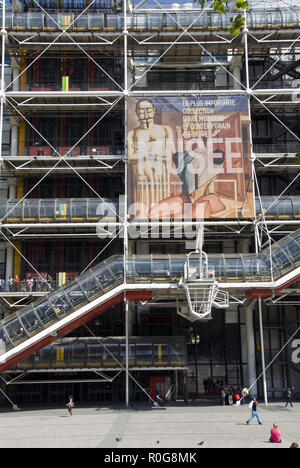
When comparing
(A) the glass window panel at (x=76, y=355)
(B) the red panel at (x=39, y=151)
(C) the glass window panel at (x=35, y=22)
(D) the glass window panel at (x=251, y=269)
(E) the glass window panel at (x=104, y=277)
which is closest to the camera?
(E) the glass window panel at (x=104, y=277)

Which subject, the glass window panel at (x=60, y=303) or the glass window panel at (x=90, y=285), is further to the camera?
the glass window panel at (x=90, y=285)

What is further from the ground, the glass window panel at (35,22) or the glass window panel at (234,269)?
the glass window panel at (35,22)

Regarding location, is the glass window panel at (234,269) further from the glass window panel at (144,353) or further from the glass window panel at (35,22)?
the glass window panel at (35,22)

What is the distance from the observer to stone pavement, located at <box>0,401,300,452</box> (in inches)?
556

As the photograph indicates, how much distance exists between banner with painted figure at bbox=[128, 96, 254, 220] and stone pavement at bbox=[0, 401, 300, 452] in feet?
29.8

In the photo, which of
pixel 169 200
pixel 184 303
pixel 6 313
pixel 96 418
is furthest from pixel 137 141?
pixel 96 418

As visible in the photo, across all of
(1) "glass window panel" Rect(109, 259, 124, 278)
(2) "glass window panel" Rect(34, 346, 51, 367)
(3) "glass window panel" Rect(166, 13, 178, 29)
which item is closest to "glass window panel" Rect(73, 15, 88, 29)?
(3) "glass window panel" Rect(166, 13, 178, 29)

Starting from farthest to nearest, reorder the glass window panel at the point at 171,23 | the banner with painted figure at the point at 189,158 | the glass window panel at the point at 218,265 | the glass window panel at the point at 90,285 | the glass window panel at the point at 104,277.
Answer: the glass window panel at the point at 171,23
the banner with painted figure at the point at 189,158
the glass window panel at the point at 218,265
the glass window panel at the point at 104,277
the glass window panel at the point at 90,285

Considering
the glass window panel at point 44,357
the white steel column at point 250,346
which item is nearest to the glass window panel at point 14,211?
the glass window panel at point 44,357

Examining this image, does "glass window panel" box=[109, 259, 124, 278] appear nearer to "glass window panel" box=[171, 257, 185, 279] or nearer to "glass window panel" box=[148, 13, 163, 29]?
"glass window panel" box=[171, 257, 185, 279]

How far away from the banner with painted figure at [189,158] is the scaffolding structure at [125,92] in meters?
0.44

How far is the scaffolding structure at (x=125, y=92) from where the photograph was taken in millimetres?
26203

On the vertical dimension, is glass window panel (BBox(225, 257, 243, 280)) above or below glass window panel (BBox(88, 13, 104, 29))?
below

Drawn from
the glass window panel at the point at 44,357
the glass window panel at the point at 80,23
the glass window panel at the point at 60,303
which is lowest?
the glass window panel at the point at 44,357
